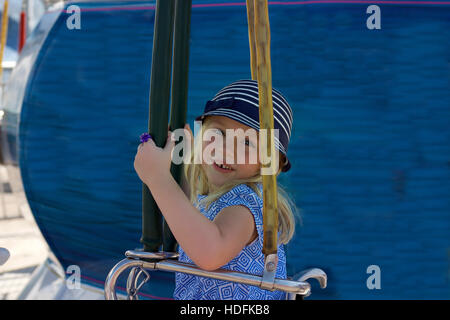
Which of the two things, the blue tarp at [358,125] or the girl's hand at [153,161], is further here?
the blue tarp at [358,125]

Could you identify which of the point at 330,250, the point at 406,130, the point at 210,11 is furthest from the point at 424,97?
the point at 210,11

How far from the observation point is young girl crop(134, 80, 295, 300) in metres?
0.58

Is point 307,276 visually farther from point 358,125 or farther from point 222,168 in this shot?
point 358,125

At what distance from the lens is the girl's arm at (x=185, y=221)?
562 mm

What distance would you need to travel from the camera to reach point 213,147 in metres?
0.75

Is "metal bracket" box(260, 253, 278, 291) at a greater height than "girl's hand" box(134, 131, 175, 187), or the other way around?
"girl's hand" box(134, 131, 175, 187)

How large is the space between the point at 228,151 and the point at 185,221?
0.57 feet

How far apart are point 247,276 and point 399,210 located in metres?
0.95

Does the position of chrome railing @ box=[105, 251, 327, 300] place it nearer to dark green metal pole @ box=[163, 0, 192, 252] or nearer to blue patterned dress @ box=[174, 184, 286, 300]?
dark green metal pole @ box=[163, 0, 192, 252]

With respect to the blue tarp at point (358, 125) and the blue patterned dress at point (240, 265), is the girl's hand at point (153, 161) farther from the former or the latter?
the blue tarp at point (358, 125)

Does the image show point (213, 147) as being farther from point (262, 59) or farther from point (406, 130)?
point (406, 130)

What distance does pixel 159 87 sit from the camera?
1.77 ft
